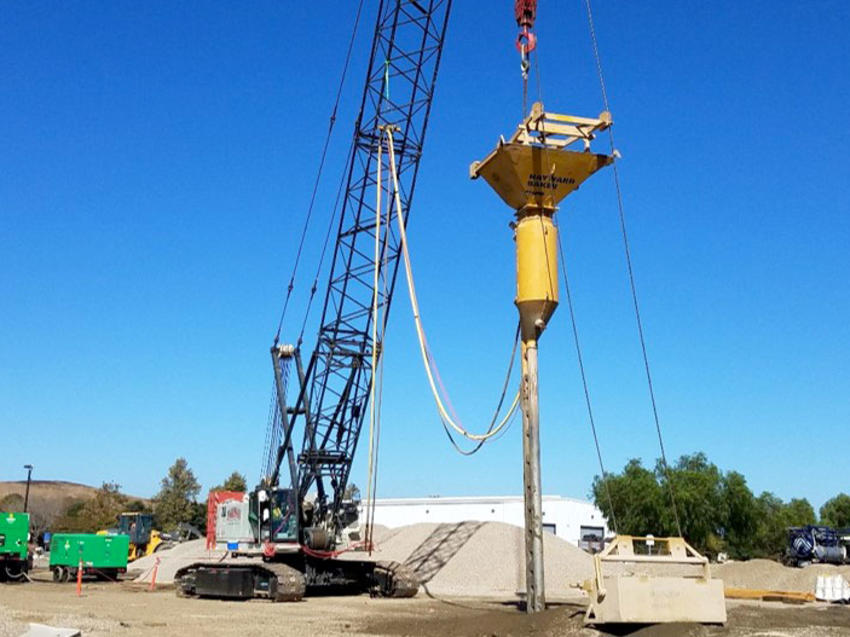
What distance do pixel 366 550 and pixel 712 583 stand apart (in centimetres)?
1415

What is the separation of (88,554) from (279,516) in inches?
446

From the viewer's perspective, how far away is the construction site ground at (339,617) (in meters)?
12.9

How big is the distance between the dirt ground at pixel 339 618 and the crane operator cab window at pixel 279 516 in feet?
6.38

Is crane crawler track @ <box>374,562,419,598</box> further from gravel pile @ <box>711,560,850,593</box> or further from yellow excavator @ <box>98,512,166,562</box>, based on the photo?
yellow excavator @ <box>98,512,166,562</box>

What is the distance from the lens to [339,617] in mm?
18359

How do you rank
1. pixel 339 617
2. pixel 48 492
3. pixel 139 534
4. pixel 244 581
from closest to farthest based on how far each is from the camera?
pixel 339 617, pixel 244 581, pixel 139 534, pixel 48 492

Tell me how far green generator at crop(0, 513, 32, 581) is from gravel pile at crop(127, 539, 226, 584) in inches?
172

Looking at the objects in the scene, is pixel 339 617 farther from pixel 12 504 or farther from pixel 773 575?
pixel 12 504

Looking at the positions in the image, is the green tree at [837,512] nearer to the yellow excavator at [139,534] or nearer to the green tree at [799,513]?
the green tree at [799,513]

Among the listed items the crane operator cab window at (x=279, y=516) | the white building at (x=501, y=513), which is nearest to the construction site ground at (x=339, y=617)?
the crane operator cab window at (x=279, y=516)

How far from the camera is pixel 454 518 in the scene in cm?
7312

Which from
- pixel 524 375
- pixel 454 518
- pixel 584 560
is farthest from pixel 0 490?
pixel 524 375

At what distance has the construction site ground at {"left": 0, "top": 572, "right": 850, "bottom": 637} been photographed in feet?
42.2

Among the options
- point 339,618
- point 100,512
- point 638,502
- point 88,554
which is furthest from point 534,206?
point 100,512
